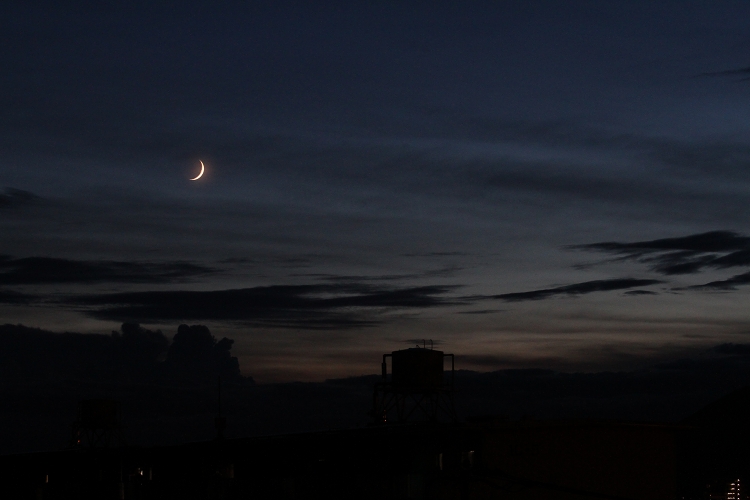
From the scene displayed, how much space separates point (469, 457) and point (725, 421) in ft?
360

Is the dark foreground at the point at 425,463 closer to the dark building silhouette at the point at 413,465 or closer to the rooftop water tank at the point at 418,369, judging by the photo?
the dark building silhouette at the point at 413,465

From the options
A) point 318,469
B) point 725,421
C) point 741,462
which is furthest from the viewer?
point 725,421

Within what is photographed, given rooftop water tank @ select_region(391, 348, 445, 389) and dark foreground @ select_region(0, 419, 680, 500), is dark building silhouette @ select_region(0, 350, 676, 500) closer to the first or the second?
dark foreground @ select_region(0, 419, 680, 500)

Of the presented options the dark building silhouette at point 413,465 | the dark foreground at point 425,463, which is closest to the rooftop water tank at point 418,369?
the dark building silhouette at point 413,465

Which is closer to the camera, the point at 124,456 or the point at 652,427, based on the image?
the point at 652,427

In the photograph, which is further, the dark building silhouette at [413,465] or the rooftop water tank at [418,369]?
the rooftop water tank at [418,369]

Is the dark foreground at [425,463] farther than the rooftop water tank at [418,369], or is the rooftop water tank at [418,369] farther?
the rooftop water tank at [418,369]

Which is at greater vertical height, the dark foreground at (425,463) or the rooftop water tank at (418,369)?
the rooftop water tank at (418,369)

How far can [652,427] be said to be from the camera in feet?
146

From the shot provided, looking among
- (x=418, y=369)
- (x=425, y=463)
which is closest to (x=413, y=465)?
(x=425, y=463)

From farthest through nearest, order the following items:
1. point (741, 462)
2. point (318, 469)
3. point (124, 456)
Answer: point (741, 462) → point (124, 456) → point (318, 469)

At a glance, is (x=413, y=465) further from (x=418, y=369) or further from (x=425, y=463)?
(x=418, y=369)

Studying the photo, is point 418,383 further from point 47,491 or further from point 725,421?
point 725,421

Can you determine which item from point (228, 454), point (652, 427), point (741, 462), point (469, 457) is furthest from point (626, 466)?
point (741, 462)
